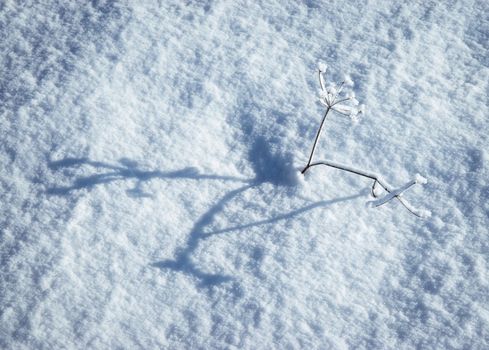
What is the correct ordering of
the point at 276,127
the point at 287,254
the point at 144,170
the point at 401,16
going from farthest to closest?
1. the point at 401,16
2. the point at 276,127
3. the point at 144,170
4. the point at 287,254

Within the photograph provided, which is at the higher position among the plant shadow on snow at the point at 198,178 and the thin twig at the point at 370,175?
the thin twig at the point at 370,175

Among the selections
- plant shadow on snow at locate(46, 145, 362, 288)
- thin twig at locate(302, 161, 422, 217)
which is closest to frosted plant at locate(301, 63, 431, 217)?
thin twig at locate(302, 161, 422, 217)

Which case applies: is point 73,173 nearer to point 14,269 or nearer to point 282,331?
point 14,269

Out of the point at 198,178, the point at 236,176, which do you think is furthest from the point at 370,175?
the point at 198,178

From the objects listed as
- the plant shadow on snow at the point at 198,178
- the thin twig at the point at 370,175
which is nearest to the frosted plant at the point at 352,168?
the thin twig at the point at 370,175

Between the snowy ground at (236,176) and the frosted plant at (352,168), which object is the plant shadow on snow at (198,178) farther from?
the frosted plant at (352,168)

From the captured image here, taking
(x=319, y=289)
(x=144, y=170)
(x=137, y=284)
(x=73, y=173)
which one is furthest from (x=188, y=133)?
(x=319, y=289)

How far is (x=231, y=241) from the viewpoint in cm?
220

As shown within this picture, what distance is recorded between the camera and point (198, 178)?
2.33 m

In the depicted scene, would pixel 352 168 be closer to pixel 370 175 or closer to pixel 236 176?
pixel 370 175

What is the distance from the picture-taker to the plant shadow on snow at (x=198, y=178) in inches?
84.4

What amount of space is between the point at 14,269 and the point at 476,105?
3.11 m

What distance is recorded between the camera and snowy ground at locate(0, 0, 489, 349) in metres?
2.04

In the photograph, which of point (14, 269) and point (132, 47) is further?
point (132, 47)
